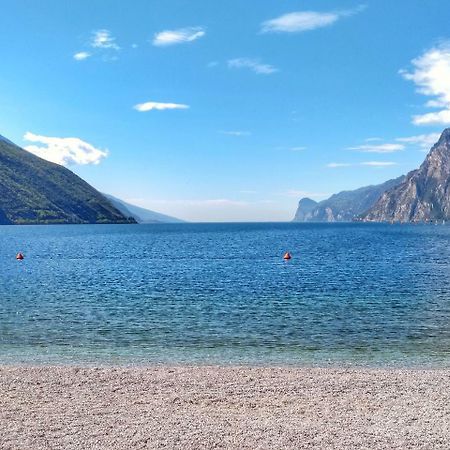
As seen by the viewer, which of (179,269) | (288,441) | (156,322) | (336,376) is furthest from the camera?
(179,269)

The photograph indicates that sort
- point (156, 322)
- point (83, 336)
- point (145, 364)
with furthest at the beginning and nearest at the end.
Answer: point (156, 322), point (83, 336), point (145, 364)

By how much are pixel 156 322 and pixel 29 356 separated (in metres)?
12.0

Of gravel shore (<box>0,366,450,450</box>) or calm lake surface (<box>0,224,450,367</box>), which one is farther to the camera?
calm lake surface (<box>0,224,450,367</box>)

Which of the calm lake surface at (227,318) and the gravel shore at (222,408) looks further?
the calm lake surface at (227,318)

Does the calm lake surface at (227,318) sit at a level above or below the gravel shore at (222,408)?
below

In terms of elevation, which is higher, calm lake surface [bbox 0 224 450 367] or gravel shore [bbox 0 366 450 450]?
gravel shore [bbox 0 366 450 450]

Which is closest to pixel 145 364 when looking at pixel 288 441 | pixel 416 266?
pixel 288 441

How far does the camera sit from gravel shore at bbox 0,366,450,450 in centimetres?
1633

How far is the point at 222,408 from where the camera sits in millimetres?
19922

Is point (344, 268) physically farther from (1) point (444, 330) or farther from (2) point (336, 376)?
(2) point (336, 376)

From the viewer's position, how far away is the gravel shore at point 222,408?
16.3 meters

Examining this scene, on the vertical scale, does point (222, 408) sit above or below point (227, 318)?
above

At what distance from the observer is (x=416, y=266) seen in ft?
302

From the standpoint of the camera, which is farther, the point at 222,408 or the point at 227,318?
the point at 227,318
